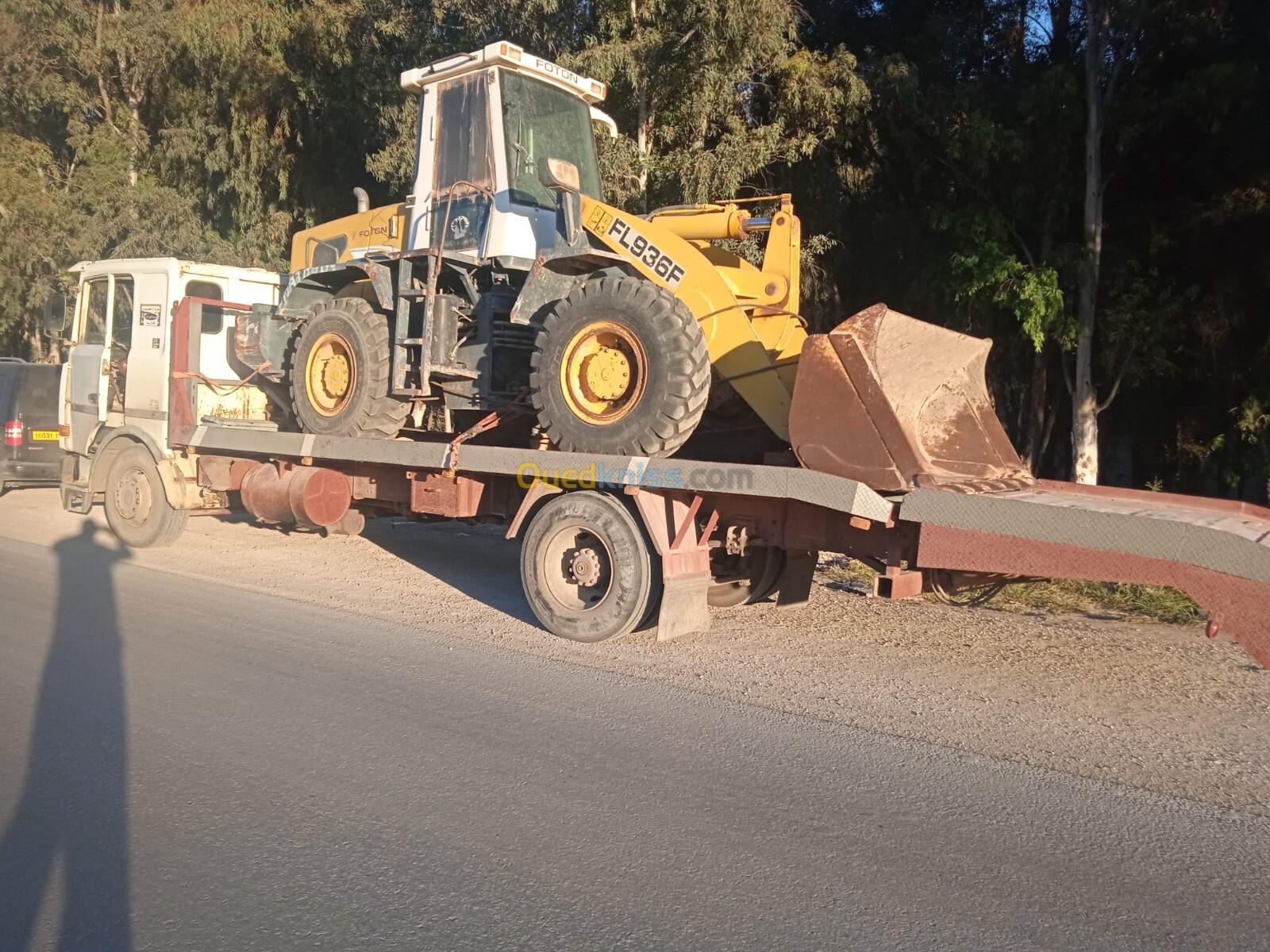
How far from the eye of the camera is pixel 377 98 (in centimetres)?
1702

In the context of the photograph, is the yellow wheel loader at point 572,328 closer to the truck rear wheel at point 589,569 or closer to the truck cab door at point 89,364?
the truck rear wheel at point 589,569

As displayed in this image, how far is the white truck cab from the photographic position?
1042 cm

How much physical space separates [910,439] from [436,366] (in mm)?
3729

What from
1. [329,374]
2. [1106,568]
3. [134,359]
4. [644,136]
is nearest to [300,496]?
[329,374]

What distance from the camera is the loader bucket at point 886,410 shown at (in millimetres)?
5961

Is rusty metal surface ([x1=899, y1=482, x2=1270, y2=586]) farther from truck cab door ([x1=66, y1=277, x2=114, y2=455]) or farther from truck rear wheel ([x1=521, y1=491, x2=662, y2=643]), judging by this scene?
truck cab door ([x1=66, y1=277, x2=114, y2=455])

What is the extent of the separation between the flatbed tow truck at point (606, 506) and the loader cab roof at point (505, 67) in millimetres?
2901

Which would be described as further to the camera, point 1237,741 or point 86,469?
point 86,469

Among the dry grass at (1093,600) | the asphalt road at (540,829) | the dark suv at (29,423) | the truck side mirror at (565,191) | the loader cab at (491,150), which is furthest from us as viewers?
the dark suv at (29,423)

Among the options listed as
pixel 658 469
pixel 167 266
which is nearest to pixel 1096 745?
pixel 658 469

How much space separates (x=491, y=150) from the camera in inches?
328

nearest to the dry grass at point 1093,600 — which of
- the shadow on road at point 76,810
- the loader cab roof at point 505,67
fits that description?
the loader cab roof at point 505,67

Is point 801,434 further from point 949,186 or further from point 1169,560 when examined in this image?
point 949,186

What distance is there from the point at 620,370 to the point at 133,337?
20.6ft
